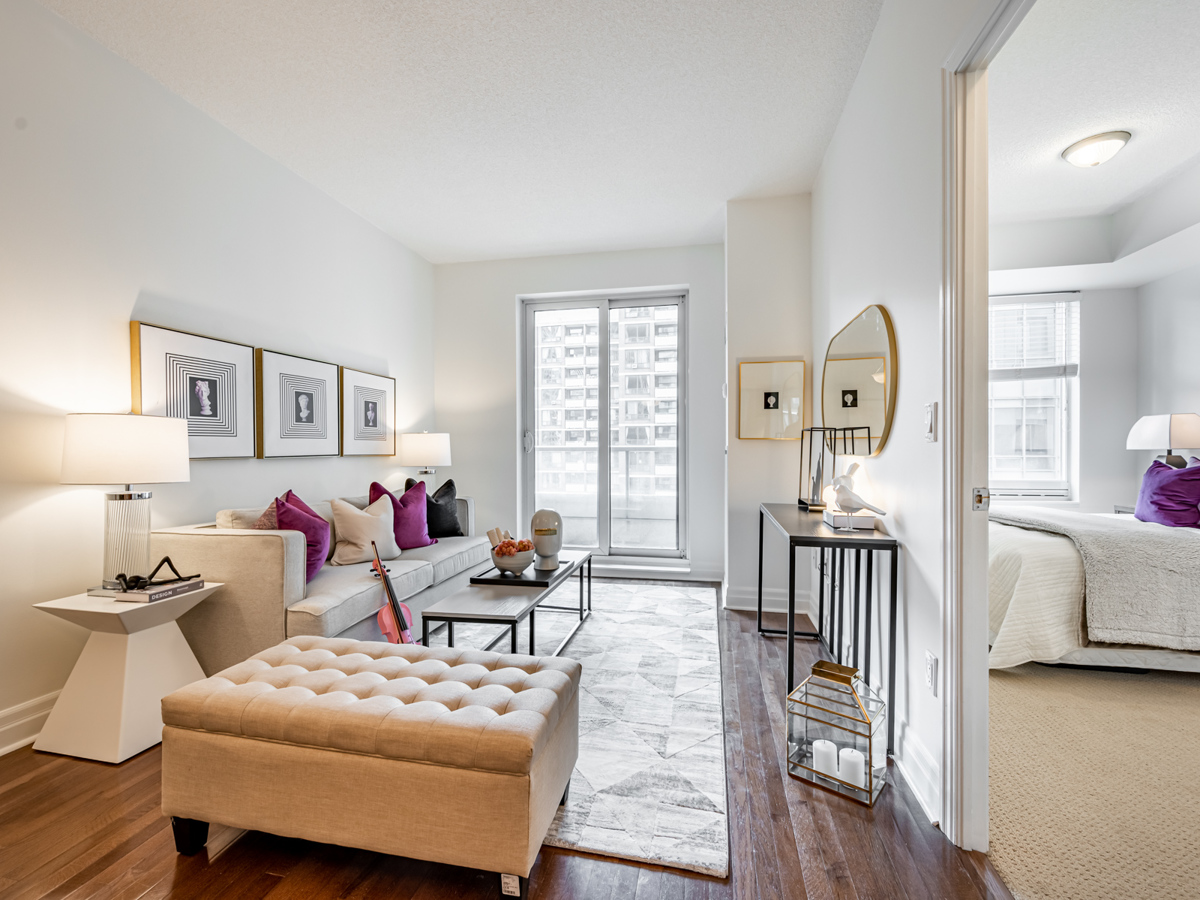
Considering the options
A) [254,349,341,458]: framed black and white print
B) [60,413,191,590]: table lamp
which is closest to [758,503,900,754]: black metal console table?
[60,413,191,590]: table lamp

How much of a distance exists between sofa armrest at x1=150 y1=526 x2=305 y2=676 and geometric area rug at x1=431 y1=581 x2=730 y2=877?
1037mm

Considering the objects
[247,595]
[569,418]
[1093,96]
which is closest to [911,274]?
[1093,96]

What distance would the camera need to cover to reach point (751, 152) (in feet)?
10.2

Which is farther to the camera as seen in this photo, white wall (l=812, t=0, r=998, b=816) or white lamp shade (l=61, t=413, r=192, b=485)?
white lamp shade (l=61, t=413, r=192, b=485)

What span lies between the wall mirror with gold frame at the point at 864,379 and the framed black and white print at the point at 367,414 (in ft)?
10.4

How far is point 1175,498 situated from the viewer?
296cm

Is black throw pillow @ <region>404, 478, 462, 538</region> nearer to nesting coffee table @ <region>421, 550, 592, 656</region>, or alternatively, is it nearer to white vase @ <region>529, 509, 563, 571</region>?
nesting coffee table @ <region>421, 550, 592, 656</region>

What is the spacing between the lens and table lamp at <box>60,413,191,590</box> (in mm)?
1967

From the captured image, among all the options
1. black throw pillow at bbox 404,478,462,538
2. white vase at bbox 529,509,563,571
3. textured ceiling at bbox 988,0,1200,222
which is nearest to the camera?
textured ceiling at bbox 988,0,1200,222

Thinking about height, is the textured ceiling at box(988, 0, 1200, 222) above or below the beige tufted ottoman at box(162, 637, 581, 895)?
above

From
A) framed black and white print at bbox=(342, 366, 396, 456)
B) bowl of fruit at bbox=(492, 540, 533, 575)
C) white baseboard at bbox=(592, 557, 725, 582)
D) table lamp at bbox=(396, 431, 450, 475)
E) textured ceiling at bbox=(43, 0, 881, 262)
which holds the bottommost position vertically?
white baseboard at bbox=(592, 557, 725, 582)

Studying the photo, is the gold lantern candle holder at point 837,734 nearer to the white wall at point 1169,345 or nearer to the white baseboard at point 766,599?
the white baseboard at point 766,599

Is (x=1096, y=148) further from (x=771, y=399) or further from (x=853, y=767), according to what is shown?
(x=853, y=767)

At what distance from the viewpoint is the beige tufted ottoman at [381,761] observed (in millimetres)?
1229
